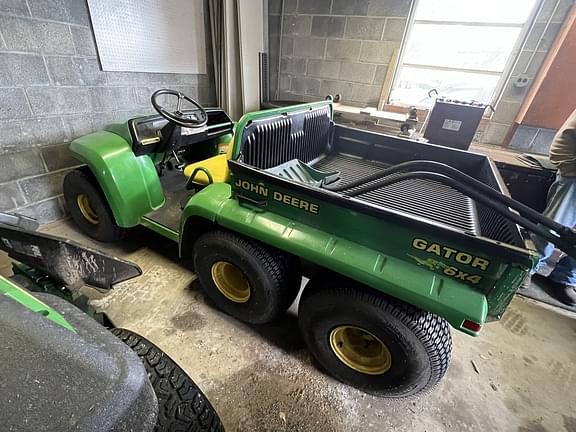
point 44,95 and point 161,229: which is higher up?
point 44,95

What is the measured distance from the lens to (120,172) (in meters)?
1.90

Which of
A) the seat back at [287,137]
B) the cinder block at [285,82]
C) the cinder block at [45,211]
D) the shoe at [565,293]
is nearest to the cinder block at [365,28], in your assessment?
the cinder block at [285,82]

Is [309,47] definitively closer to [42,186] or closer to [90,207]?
[90,207]

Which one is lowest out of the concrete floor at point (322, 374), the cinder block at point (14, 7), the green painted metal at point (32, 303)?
the concrete floor at point (322, 374)

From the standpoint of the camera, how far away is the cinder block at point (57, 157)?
2.27 metres

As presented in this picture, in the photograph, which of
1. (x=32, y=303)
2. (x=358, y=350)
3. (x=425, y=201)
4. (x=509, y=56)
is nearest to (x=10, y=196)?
(x=32, y=303)

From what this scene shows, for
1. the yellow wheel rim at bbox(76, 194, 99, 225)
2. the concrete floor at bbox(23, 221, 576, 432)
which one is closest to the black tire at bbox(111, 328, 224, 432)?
the concrete floor at bbox(23, 221, 576, 432)

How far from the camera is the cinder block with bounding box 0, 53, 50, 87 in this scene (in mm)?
1926

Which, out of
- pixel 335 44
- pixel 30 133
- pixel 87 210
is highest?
pixel 335 44

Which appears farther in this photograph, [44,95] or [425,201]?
[44,95]

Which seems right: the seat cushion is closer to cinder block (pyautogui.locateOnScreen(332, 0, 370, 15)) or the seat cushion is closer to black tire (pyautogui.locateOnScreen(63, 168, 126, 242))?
black tire (pyautogui.locateOnScreen(63, 168, 126, 242))

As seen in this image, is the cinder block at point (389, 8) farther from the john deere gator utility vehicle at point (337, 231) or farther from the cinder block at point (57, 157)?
the cinder block at point (57, 157)

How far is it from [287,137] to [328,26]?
8.54ft

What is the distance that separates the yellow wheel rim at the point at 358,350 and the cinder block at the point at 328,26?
3666 millimetres
